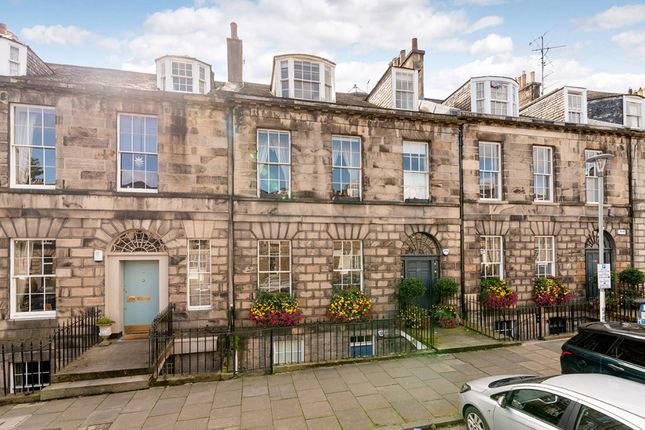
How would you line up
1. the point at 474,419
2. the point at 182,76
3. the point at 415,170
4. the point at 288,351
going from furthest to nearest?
the point at 415,170, the point at 182,76, the point at 288,351, the point at 474,419

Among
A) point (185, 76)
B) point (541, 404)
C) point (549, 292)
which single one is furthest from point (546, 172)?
point (185, 76)

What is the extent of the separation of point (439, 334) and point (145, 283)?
34.1ft

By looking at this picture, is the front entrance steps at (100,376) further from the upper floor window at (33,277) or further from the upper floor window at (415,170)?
the upper floor window at (415,170)

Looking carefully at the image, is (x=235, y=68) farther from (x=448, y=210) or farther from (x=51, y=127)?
(x=448, y=210)

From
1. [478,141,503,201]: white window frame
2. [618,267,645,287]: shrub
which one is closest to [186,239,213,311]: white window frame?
[478,141,503,201]: white window frame

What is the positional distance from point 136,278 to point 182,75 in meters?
7.75

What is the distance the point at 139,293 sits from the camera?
1078 centimetres

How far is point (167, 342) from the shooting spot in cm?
931

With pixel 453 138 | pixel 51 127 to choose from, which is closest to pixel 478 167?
pixel 453 138

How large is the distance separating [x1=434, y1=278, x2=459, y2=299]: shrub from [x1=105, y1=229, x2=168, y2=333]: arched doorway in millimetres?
10126

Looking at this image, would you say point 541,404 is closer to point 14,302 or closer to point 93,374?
point 93,374

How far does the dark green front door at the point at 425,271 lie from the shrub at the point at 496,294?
2.10 m

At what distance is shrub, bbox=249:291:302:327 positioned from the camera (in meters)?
10.7

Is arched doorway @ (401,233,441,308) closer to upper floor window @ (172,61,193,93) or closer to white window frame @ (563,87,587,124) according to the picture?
white window frame @ (563,87,587,124)
